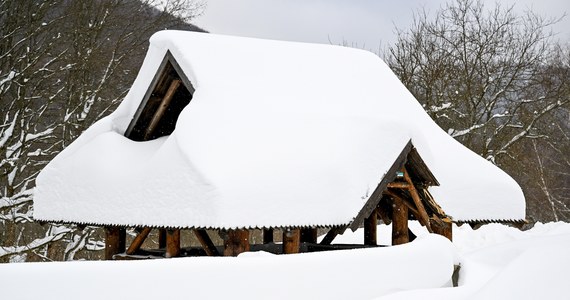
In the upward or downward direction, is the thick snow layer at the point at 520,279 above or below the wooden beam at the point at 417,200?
below

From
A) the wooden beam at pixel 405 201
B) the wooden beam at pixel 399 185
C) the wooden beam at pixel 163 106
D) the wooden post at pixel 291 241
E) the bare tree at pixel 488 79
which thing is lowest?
the wooden post at pixel 291 241

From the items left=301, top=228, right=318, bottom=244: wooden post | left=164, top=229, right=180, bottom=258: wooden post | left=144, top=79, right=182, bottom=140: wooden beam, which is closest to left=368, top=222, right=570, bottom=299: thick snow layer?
left=164, top=229, right=180, bottom=258: wooden post

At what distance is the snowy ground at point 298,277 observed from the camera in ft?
12.8

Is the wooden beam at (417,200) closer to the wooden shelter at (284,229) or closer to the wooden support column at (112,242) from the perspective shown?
the wooden shelter at (284,229)

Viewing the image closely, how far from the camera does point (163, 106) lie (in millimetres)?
9555

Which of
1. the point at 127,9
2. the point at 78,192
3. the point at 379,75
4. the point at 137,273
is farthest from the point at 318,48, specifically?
the point at 127,9

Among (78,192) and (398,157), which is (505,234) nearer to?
(398,157)

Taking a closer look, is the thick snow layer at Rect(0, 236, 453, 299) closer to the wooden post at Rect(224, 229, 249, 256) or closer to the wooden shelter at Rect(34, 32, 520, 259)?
the wooden shelter at Rect(34, 32, 520, 259)

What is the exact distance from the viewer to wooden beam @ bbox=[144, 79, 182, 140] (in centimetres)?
942

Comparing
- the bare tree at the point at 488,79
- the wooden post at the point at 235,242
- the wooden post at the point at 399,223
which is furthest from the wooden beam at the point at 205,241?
the bare tree at the point at 488,79

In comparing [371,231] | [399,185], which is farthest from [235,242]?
[371,231]

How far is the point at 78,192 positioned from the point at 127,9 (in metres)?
11.1

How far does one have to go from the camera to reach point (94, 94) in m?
16.2

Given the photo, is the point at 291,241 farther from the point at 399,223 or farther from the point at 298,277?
the point at 298,277
